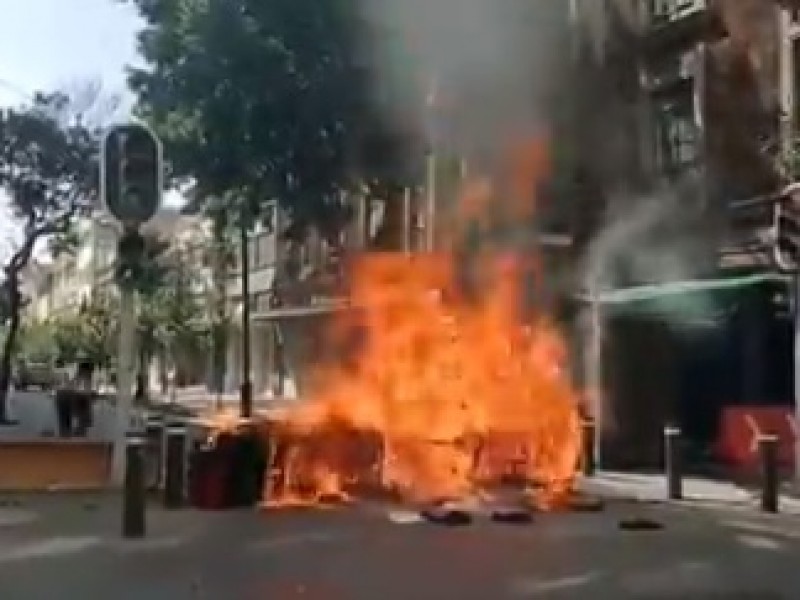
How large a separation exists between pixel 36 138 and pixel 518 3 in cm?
1426

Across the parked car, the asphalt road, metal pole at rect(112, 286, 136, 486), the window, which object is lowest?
the asphalt road

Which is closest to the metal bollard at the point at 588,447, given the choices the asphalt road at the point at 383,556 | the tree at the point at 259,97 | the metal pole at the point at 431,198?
the metal pole at the point at 431,198

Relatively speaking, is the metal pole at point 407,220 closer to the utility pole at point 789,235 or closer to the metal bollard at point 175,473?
the utility pole at point 789,235

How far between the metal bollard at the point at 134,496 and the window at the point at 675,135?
833 centimetres

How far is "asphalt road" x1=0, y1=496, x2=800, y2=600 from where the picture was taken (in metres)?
7.95

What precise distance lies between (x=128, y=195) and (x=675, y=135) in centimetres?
770

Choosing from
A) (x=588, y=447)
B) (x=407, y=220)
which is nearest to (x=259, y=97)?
(x=407, y=220)

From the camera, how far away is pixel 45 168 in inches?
1033

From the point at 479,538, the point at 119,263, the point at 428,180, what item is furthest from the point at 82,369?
the point at 479,538

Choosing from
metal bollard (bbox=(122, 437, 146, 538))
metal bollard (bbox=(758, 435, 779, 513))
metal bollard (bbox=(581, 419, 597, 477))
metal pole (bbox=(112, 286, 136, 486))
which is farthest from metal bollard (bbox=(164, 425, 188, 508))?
metal bollard (bbox=(581, 419, 597, 477))

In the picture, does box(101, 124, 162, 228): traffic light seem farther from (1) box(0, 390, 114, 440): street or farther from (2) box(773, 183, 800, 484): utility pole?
(1) box(0, 390, 114, 440): street

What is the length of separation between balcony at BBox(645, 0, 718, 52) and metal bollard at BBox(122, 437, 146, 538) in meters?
9.08

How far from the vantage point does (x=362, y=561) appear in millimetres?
9047

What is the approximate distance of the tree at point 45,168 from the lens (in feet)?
85.7
